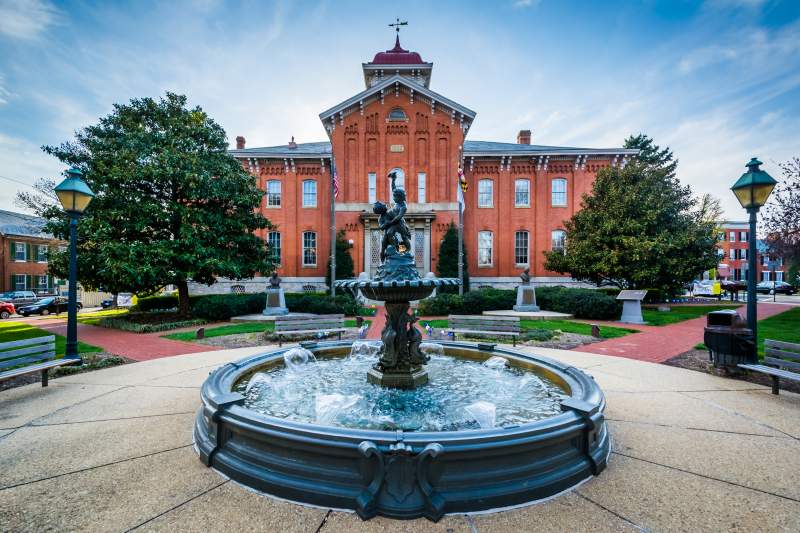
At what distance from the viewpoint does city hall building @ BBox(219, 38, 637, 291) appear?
24547 millimetres

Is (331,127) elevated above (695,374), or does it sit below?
above

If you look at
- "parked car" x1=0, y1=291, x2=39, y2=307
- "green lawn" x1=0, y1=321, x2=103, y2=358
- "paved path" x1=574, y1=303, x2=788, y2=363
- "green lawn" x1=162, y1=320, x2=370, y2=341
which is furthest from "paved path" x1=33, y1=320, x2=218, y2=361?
"parked car" x1=0, y1=291, x2=39, y2=307

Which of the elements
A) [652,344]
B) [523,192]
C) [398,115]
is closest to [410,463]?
[652,344]

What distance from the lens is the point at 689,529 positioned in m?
2.45

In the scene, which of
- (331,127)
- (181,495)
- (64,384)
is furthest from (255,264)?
(181,495)

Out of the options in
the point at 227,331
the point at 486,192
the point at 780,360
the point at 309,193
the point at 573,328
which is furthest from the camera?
the point at 486,192

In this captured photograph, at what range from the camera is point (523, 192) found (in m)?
27.0

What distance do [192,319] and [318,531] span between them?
16005mm

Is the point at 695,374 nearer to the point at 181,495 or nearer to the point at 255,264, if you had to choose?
the point at 181,495

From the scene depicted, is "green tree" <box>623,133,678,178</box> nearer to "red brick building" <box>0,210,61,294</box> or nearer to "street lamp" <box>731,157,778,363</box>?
"street lamp" <box>731,157,778,363</box>

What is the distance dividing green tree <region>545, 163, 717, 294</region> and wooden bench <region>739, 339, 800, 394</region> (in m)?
13.0

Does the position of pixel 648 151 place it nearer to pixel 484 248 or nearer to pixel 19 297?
pixel 484 248

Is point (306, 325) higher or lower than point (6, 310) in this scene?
higher

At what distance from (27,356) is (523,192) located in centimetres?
2769
